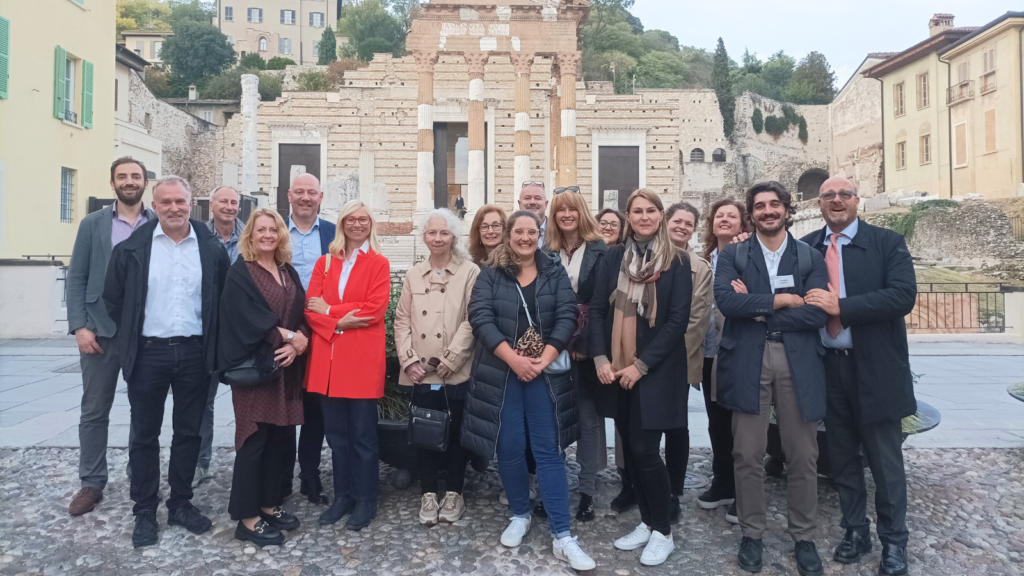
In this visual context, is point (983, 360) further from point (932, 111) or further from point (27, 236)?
point (932, 111)

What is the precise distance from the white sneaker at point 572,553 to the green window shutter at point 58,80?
62.4 ft

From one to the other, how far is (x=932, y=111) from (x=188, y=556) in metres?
33.9

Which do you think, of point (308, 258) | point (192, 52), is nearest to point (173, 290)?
point (308, 258)

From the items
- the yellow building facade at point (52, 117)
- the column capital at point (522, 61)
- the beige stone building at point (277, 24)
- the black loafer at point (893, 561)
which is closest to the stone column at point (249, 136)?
the yellow building facade at point (52, 117)

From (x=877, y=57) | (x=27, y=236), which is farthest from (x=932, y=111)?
(x=27, y=236)

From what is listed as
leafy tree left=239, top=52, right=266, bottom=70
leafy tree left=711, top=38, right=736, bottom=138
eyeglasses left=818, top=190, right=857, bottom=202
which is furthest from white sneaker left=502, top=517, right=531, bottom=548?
leafy tree left=239, top=52, right=266, bottom=70

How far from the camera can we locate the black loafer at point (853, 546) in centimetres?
333

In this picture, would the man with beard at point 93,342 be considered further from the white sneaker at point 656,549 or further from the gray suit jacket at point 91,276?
the white sneaker at point 656,549

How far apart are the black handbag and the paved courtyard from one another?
0.95 meters

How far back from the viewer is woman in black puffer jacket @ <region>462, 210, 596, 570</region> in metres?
3.45

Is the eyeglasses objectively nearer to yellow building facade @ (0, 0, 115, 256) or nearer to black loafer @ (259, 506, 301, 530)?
black loafer @ (259, 506, 301, 530)

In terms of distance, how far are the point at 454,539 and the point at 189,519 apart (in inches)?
64.1

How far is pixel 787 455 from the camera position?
3.38 metres

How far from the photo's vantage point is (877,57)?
37.5 meters
